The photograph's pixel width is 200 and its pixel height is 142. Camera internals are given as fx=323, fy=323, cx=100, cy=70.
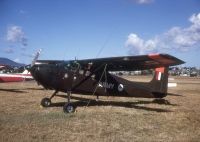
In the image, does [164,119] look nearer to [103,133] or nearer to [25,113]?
[103,133]

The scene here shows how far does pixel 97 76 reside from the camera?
14812mm

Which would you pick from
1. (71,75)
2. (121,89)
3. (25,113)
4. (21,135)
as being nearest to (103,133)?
(21,135)

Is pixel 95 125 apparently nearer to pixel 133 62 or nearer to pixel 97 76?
pixel 133 62

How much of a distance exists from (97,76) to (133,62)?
6.83ft

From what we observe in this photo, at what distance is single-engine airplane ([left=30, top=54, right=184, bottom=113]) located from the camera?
13.0 meters

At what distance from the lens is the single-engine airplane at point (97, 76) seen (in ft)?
42.5

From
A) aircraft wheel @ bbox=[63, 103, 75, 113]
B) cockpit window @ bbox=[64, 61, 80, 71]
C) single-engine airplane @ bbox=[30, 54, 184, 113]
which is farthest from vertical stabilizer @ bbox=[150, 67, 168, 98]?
aircraft wheel @ bbox=[63, 103, 75, 113]

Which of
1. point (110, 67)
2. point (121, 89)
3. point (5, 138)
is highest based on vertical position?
point (110, 67)

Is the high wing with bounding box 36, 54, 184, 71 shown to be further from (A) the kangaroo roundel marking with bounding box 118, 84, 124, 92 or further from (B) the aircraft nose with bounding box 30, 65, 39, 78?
(B) the aircraft nose with bounding box 30, 65, 39, 78

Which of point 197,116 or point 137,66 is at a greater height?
point 137,66

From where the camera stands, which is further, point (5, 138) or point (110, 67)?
point (110, 67)

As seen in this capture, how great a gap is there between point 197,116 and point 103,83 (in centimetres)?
466

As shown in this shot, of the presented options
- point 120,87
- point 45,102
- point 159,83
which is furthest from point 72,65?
point 159,83

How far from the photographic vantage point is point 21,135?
8.27m
